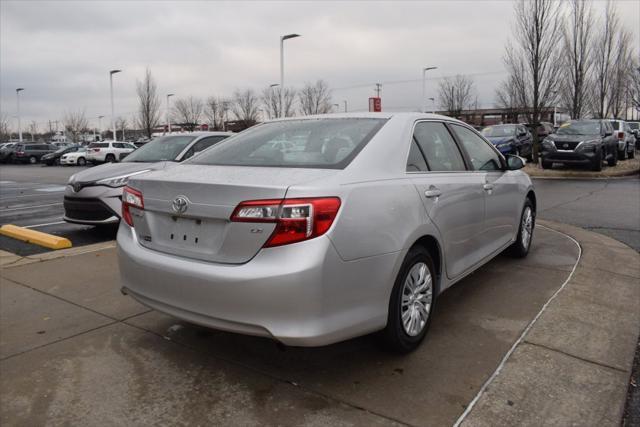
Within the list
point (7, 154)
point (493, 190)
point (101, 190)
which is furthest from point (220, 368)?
point (7, 154)

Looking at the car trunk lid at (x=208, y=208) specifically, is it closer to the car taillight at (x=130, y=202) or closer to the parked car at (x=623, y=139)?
the car taillight at (x=130, y=202)

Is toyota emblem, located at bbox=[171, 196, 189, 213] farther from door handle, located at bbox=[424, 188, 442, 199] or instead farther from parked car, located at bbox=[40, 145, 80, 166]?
parked car, located at bbox=[40, 145, 80, 166]

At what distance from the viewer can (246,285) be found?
268cm

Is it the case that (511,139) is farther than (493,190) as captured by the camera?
Yes

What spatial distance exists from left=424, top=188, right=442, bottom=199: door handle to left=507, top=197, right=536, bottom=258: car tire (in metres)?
2.39

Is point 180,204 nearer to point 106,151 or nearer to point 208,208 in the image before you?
point 208,208

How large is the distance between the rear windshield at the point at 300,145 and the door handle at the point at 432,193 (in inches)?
21.3

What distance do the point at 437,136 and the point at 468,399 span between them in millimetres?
2080

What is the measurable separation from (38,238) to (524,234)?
20.1 feet

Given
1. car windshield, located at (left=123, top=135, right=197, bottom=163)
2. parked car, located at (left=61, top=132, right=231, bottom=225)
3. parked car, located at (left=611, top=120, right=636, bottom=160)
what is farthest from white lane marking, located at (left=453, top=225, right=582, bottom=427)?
parked car, located at (left=611, top=120, right=636, bottom=160)

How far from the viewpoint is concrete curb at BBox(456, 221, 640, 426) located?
2.75 meters

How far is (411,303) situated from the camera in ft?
11.0

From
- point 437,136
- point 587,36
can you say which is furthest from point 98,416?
point 587,36

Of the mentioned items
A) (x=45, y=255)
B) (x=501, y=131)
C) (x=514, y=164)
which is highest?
(x=501, y=131)
